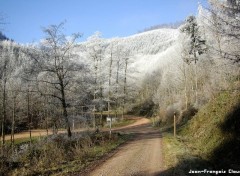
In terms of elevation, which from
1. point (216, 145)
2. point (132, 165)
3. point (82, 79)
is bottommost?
point (132, 165)

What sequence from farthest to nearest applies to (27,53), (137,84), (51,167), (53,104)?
(137,84)
(53,104)
(27,53)
(51,167)

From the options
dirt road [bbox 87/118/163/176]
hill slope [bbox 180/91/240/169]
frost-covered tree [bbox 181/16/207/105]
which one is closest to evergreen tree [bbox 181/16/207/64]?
frost-covered tree [bbox 181/16/207/105]

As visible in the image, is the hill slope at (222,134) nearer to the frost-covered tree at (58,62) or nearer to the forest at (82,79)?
the forest at (82,79)

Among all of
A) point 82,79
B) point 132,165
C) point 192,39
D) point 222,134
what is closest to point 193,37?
point 192,39

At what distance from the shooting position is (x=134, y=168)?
12953 mm

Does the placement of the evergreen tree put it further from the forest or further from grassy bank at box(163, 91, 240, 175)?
grassy bank at box(163, 91, 240, 175)

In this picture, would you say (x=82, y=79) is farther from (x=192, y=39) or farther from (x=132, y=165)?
(x=192, y=39)

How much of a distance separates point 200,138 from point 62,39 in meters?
12.6

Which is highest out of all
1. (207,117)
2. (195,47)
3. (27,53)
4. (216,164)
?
→ (195,47)

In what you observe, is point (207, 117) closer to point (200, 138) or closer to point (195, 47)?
point (200, 138)

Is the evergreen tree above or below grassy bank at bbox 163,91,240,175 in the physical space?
above

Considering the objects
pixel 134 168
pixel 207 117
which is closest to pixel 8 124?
pixel 207 117

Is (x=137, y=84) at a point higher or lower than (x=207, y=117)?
higher

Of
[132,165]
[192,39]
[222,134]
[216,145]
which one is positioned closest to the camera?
[132,165]
